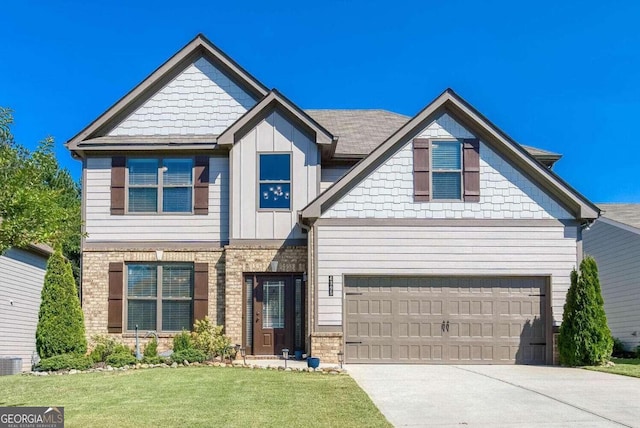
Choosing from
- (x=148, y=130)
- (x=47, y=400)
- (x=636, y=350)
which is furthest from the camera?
(x=636, y=350)

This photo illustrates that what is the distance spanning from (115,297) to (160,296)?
1088 mm

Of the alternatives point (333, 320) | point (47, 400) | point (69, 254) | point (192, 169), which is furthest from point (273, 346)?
point (69, 254)

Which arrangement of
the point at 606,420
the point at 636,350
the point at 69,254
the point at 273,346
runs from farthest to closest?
the point at 69,254 → the point at 636,350 → the point at 273,346 → the point at 606,420

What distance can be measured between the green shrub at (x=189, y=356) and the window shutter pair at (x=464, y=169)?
19.5ft

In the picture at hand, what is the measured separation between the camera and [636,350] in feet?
66.9

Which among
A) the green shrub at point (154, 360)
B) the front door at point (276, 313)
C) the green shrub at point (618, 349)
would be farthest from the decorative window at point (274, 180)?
the green shrub at point (618, 349)

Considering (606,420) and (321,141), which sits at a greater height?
(321,141)

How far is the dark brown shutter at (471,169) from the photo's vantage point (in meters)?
16.8

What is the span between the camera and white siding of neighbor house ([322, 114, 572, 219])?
16703 millimetres

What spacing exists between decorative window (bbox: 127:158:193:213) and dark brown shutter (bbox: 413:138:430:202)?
558cm

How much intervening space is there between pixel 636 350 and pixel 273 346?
1040 centimetres

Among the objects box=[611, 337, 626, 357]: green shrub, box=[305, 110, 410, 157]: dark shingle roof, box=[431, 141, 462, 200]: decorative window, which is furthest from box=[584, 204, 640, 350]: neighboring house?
box=[305, 110, 410, 157]: dark shingle roof

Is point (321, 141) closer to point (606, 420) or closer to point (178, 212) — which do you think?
point (178, 212)

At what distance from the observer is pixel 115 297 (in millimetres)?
17922
